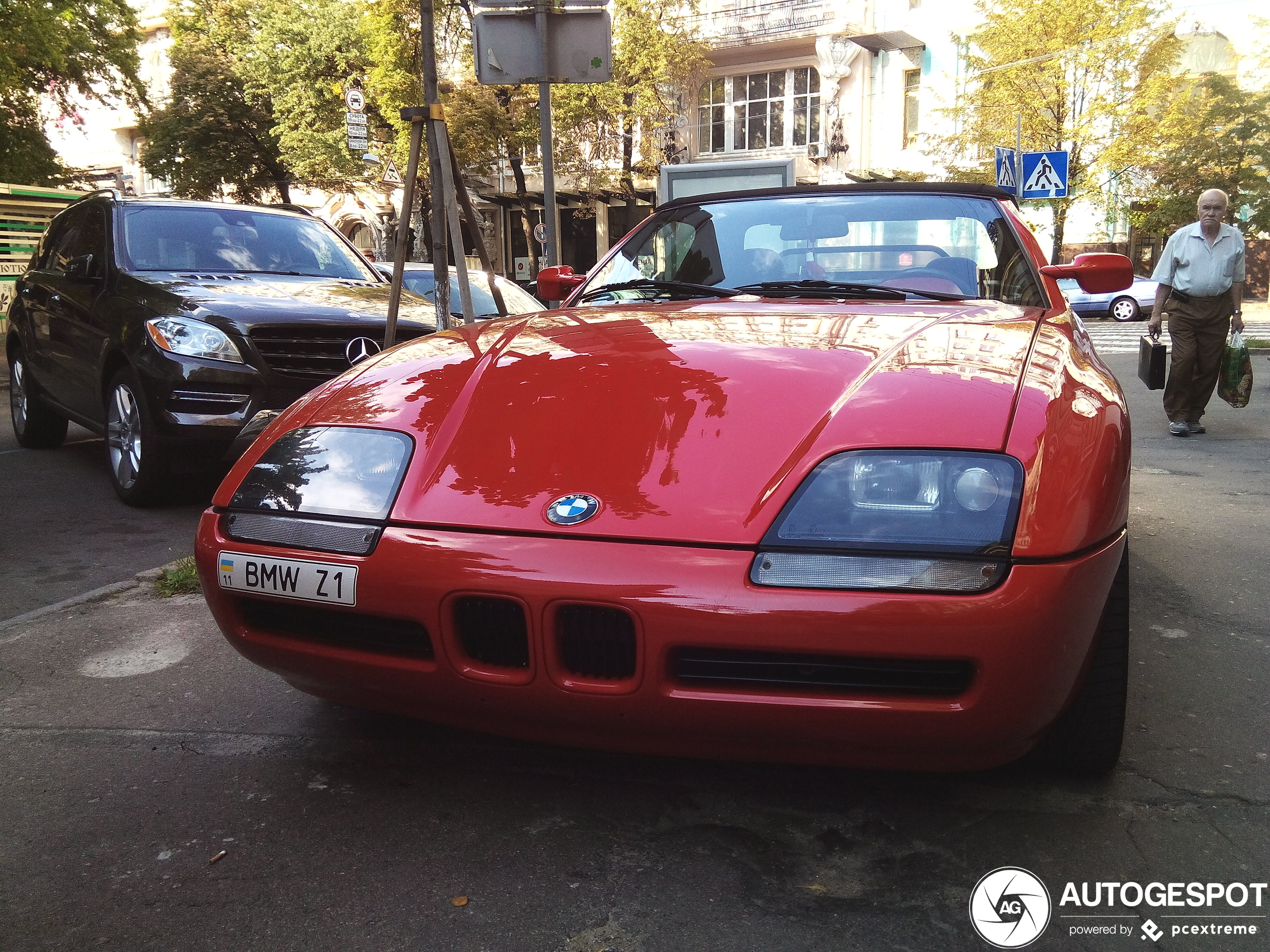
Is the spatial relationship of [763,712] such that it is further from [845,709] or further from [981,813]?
[981,813]

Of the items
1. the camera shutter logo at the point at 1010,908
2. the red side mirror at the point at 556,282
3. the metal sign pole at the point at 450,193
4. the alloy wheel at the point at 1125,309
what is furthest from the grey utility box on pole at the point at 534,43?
the alloy wheel at the point at 1125,309

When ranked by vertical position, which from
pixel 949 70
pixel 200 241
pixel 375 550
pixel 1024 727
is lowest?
pixel 1024 727

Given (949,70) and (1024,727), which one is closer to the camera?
(1024,727)

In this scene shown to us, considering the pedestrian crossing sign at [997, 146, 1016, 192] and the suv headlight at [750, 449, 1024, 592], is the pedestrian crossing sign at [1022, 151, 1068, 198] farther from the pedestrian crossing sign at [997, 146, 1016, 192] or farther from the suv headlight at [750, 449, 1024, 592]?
the suv headlight at [750, 449, 1024, 592]

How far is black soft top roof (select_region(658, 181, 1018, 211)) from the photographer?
344 cm

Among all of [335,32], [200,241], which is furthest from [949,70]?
[200,241]

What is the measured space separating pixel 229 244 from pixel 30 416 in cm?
199

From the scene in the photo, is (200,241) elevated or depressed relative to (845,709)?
elevated

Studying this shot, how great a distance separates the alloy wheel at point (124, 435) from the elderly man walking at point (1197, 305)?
6296 mm

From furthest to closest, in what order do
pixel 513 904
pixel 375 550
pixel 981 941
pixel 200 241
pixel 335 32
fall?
pixel 335 32 < pixel 200 241 < pixel 375 550 < pixel 513 904 < pixel 981 941

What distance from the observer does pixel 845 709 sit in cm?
179

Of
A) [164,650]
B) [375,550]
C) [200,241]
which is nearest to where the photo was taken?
[375,550]

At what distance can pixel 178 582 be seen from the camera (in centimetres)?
384

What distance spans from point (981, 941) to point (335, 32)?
3270 centimetres
